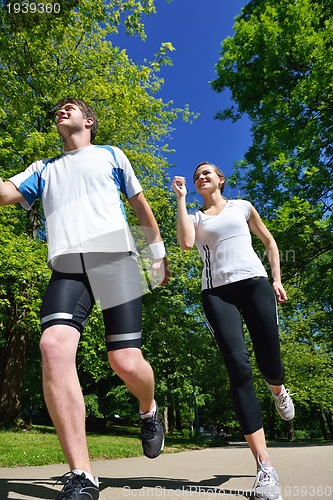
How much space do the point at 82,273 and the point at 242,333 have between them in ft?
3.97

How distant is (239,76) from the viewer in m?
12.8

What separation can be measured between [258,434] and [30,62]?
11.4 meters

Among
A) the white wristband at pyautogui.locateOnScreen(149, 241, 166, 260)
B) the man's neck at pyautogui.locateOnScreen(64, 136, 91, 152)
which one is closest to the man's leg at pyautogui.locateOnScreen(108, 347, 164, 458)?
the white wristband at pyautogui.locateOnScreen(149, 241, 166, 260)

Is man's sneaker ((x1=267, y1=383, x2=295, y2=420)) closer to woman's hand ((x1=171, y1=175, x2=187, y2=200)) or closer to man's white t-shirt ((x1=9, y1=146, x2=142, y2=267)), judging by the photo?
woman's hand ((x1=171, y1=175, x2=187, y2=200))

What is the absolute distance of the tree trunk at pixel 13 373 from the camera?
49.2ft

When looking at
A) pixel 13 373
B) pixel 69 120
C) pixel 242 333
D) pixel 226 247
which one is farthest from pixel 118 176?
pixel 13 373

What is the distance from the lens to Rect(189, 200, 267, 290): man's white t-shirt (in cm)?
312

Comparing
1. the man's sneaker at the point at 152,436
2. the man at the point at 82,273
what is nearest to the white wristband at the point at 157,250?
the man at the point at 82,273

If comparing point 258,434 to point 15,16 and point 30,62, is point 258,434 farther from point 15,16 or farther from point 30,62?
point 30,62

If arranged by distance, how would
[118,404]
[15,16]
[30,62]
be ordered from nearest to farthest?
[15,16], [30,62], [118,404]

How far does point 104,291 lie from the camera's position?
238cm

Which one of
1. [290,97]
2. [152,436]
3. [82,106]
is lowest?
[152,436]

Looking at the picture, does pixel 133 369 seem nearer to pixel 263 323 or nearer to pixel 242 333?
pixel 242 333

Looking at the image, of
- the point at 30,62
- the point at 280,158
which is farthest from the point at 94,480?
the point at 30,62
